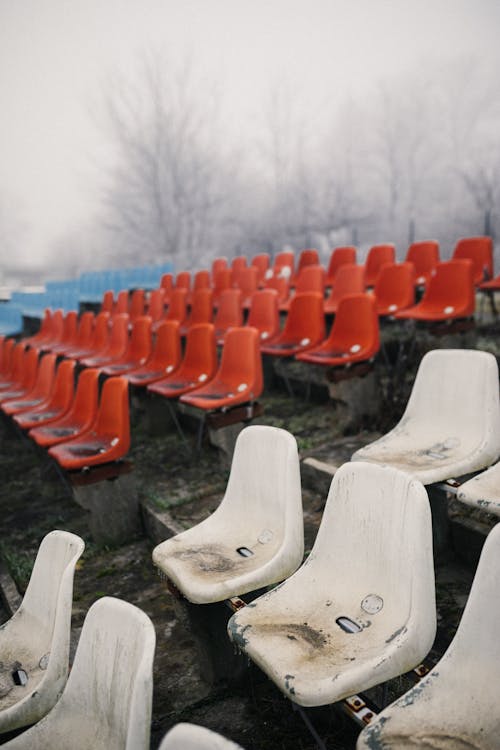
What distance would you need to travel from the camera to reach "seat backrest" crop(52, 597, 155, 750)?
1.00 metres

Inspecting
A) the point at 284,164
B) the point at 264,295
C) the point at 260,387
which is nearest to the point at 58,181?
the point at 284,164

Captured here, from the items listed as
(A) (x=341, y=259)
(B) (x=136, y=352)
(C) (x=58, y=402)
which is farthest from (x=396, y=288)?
(C) (x=58, y=402)

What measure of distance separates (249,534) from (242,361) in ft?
5.67

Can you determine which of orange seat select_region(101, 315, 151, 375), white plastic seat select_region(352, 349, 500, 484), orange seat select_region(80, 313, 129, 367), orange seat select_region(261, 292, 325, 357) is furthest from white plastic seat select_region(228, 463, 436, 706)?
orange seat select_region(80, 313, 129, 367)

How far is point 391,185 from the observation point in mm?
10820

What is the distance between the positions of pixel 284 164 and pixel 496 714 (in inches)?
499

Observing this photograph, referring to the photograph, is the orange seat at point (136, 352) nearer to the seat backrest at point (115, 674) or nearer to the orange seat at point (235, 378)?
the orange seat at point (235, 378)

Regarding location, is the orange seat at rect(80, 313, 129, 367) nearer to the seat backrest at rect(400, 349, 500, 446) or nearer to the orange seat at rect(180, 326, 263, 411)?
the orange seat at rect(180, 326, 263, 411)

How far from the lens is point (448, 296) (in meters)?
4.16

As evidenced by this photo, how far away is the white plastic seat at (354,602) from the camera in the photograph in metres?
1.33

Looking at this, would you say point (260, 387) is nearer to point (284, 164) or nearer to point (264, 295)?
point (264, 295)

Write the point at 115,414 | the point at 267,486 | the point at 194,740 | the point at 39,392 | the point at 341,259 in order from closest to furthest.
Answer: the point at 194,740 < the point at 267,486 < the point at 115,414 < the point at 39,392 < the point at 341,259

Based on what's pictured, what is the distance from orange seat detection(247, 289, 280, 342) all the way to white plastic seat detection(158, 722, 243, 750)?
3.81m

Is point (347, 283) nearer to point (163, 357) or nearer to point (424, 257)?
point (424, 257)
